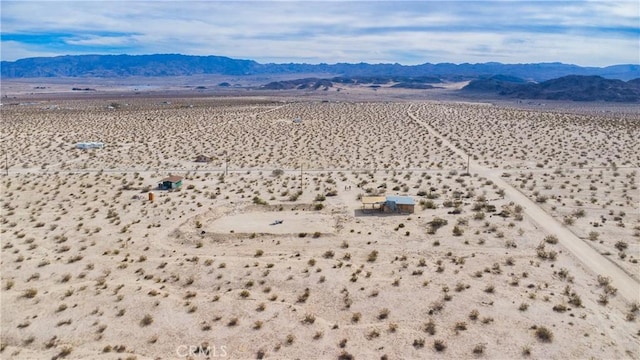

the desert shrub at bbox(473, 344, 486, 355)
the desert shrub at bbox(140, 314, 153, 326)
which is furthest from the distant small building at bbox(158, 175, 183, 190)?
the desert shrub at bbox(473, 344, 486, 355)

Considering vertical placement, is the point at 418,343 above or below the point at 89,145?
below

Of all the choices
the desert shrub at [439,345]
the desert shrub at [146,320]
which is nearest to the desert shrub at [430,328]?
the desert shrub at [439,345]

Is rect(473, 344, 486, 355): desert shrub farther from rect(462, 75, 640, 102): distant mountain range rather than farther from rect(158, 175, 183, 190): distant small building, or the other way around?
rect(462, 75, 640, 102): distant mountain range

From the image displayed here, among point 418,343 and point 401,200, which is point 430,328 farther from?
point 401,200

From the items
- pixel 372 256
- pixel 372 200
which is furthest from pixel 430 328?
pixel 372 200

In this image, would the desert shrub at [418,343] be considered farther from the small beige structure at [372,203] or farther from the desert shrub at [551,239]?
the small beige structure at [372,203]

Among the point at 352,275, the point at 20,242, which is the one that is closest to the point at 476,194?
the point at 352,275
